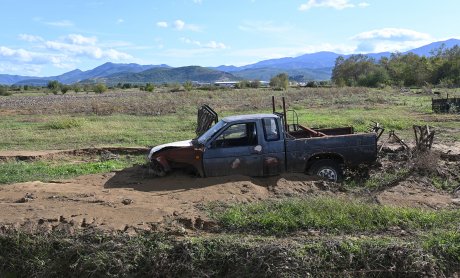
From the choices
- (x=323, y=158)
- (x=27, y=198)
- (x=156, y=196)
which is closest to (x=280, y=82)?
(x=323, y=158)

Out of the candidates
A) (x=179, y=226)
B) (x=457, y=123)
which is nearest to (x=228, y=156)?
(x=179, y=226)

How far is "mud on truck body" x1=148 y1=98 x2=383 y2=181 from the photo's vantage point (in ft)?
31.4

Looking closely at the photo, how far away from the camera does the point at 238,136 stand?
A: 9930 mm

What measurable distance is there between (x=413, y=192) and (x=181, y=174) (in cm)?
463

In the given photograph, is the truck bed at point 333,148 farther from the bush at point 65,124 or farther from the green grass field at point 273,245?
the bush at point 65,124

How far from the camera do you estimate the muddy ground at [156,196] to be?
7.07 meters

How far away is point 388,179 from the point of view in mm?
10031

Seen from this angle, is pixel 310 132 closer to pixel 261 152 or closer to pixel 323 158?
pixel 323 158

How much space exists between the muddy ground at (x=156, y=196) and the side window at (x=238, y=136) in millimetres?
776

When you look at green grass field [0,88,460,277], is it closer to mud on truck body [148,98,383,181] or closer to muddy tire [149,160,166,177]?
mud on truck body [148,98,383,181]

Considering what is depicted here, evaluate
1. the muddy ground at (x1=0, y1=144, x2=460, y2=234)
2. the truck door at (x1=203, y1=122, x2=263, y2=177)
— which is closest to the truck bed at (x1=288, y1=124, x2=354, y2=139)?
the muddy ground at (x1=0, y1=144, x2=460, y2=234)

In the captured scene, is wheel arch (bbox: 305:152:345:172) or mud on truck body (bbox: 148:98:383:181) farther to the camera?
wheel arch (bbox: 305:152:345:172)

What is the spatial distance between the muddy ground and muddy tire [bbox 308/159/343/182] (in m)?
0.37

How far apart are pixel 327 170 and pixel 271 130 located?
145 cm
